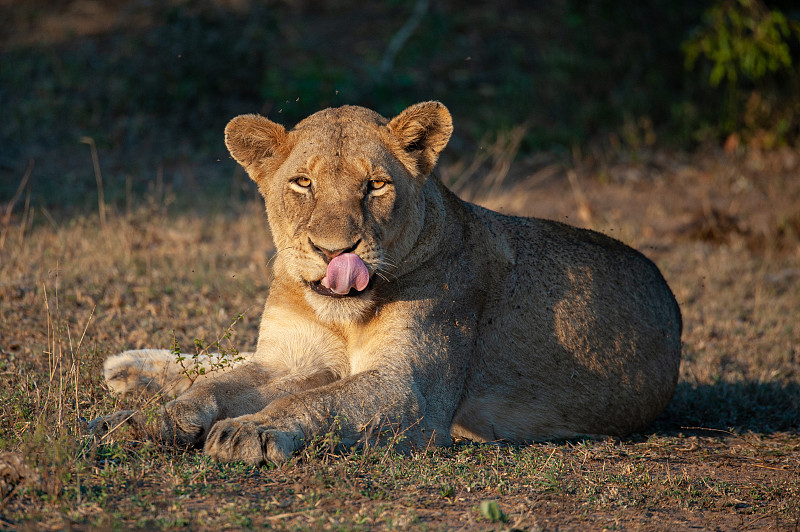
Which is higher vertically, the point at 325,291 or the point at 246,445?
the point at 325,291

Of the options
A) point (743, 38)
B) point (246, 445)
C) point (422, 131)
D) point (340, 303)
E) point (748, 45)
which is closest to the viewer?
point (246, 445)

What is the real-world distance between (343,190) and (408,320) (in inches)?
33.3

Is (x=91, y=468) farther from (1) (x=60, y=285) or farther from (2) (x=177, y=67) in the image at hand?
(2) (x=177, y=67)

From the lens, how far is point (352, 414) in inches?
178

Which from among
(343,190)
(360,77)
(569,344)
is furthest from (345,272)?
(360,77)

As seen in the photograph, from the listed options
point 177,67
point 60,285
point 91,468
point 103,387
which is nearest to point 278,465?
point 91,468

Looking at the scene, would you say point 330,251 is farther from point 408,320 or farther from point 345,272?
point 408,320

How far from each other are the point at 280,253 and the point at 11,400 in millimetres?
1705

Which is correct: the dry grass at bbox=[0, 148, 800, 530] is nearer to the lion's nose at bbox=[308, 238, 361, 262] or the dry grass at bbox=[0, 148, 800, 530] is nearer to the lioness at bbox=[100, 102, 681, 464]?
the lioness at bbox=[100, 102, 681, 464]

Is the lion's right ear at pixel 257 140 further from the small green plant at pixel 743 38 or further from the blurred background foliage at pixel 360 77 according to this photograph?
the small green plant at pixel 743 38

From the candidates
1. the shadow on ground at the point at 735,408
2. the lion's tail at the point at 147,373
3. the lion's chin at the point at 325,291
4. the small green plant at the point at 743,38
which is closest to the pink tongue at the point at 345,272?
the lion's chin at the point at 325,291

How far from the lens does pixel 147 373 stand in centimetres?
553

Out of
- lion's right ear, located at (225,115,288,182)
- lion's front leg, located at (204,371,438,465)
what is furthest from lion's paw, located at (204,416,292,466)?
lion's right ear, located at (225,115,288,182)

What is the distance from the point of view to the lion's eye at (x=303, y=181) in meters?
4.89
